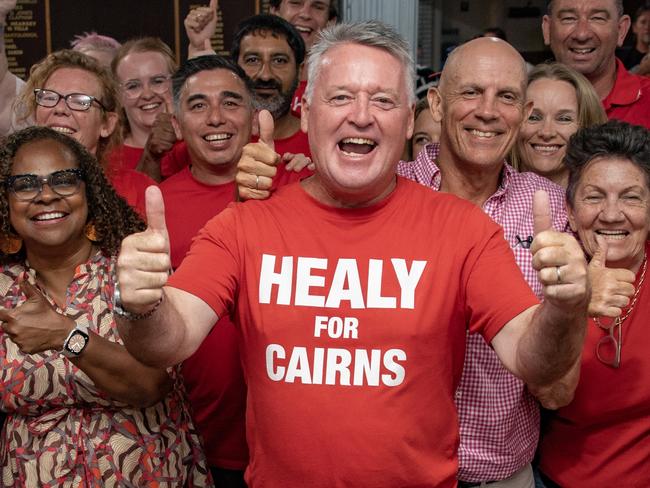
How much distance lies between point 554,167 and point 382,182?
1418 mm

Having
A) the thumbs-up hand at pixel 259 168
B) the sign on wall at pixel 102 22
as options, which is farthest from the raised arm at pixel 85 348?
the sign on wall at pixel 102 22

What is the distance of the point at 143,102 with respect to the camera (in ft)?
13.8

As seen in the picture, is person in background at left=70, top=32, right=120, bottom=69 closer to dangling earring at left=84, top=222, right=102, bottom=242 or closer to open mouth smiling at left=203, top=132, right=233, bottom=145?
→ open mouth smiling at left=203, top=132, right=233, bottom=145

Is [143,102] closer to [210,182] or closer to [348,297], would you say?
[210,182]

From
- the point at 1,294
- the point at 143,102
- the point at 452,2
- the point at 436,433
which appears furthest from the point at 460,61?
the point at 452,2

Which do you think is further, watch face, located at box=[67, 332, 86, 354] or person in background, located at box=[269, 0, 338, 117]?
person in background, located at box=[269, 0, 338, 117]

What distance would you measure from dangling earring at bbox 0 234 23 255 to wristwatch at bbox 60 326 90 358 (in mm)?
438

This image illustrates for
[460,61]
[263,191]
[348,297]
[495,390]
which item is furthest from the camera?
[460,61]

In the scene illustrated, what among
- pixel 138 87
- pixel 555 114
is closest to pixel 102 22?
pixel 138 87

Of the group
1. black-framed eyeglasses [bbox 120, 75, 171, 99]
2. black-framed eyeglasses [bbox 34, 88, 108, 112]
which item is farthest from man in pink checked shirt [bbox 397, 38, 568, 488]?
black-framed eyeglasses [bbox 120, 75, 171, 99]

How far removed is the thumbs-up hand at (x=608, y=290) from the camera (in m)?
2.13

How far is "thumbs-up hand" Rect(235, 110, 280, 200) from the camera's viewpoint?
2189mm

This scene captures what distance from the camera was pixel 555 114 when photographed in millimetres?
3254

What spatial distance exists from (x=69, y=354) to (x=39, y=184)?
1.76 ft
